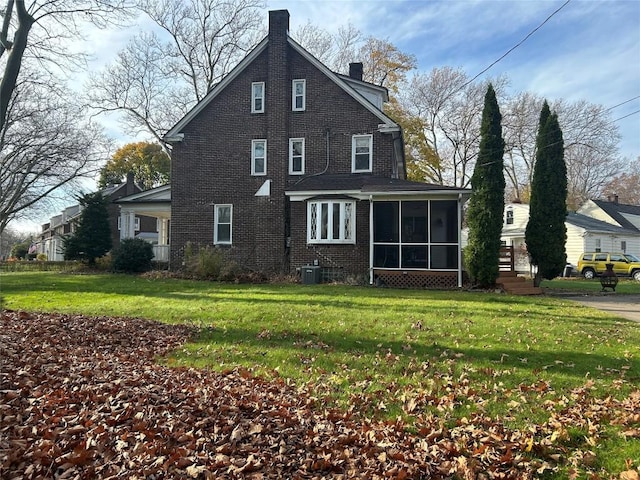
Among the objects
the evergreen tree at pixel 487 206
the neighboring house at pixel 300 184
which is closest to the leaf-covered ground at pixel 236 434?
the evergreen tree at pixel 487 206

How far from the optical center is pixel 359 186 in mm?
17156

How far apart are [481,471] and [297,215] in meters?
15.3

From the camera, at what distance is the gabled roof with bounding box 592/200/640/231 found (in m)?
40.3

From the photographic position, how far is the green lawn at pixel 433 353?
14.4ft

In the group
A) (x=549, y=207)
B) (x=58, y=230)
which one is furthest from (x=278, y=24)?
(x=58, y=230)

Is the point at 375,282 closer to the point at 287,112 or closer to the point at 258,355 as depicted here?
the point at 287,112

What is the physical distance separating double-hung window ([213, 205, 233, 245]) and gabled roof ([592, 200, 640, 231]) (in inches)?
1418

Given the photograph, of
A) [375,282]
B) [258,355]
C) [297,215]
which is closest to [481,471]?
[258,355]

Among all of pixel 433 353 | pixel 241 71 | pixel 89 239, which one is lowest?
pixel 433 353

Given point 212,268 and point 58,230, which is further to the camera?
point 58,230

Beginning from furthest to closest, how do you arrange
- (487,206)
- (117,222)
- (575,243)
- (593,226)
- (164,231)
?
(117,222) < (593,226) < (575,243) < (164,231) < (487,206)

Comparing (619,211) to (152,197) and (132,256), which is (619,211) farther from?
(132,256)

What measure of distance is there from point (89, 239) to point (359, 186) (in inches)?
573

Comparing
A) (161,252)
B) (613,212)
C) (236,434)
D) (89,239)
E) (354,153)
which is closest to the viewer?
(236,434)
